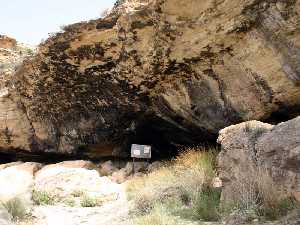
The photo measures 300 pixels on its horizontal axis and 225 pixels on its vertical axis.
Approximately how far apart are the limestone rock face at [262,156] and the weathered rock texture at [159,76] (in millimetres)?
3047

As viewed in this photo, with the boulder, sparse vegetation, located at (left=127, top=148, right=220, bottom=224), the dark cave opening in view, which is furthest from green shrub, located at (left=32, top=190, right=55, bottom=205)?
the dark cave opening

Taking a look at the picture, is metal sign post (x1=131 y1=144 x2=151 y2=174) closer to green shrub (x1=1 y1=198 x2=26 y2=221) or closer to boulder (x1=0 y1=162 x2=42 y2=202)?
boulder (x1=0 y1=162 x2=42 y2=202)

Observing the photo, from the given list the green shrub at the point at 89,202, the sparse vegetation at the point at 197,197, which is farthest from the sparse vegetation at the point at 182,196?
the green shrub at the point at 89,202

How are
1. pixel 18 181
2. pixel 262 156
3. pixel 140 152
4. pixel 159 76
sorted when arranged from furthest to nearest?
pixel 140 152
pixel 18 181
pixel 159 76
pixel 262 156

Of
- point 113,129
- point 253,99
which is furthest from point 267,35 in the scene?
point 113,129

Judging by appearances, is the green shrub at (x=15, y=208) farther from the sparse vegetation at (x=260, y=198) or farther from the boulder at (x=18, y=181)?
the sparse vegetation at (x=260, y=198)

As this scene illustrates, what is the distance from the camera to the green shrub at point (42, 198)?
11454mm

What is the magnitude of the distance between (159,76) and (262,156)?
587cm

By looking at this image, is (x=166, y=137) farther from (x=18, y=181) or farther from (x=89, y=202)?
(x=18, y=181)

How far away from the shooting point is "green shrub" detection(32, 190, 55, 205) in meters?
11.5

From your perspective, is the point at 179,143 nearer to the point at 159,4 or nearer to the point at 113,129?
the point at 113,129

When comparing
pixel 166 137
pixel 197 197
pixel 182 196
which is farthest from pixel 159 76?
pixel 197 197

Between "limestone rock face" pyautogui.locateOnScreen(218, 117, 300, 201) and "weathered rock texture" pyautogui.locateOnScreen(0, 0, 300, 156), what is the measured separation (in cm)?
305

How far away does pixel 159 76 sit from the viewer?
40.1ft
